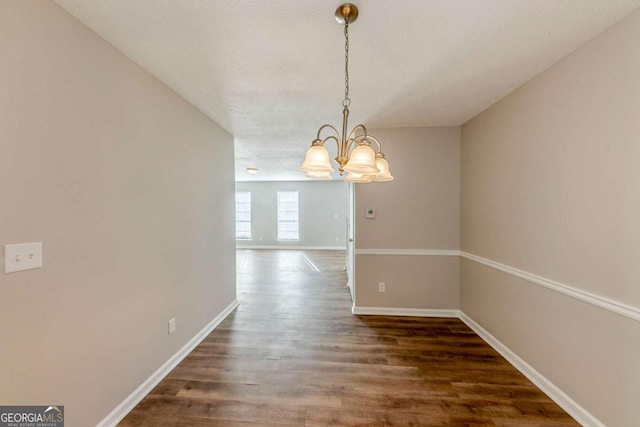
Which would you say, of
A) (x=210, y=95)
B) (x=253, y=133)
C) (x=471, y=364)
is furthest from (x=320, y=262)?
(x=210, y=95)

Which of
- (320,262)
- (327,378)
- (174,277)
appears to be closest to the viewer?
(327,378)

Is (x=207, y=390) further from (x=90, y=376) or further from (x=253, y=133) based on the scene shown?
(x=253, y=133)

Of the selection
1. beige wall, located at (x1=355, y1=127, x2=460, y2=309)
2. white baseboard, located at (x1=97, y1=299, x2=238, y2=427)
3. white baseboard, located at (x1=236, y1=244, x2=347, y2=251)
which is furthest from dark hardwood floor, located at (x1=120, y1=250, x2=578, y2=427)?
white baseboard, located at (x1=236, y1=244, x2=347, y2=251)

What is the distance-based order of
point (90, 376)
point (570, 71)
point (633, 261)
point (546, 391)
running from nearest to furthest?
point (633, 261)
point (90, 376)
point (570, 71)
point (546, 391)

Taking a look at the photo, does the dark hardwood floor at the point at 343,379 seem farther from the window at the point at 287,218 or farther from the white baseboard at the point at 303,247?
the window at the point at 287,218

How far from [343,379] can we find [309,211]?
732 cm

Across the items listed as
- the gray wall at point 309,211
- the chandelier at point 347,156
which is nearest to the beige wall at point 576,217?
the chandelier at point 347,156

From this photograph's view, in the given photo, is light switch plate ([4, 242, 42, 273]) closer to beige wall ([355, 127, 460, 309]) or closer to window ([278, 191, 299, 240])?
beige wall ([355, 127, 460, 309])

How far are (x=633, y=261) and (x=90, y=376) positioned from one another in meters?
3.16

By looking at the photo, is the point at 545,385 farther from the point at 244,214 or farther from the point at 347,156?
the point at 244,214

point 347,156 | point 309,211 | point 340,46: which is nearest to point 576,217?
point 347,156

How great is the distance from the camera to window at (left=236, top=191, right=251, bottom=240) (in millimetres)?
9461

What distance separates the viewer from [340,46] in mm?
1735

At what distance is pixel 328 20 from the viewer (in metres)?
1.50
